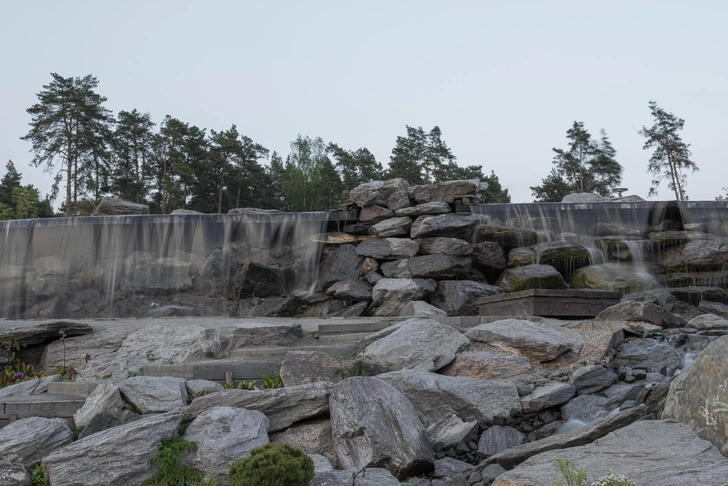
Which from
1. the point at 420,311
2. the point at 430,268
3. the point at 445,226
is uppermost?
the point at 445,226

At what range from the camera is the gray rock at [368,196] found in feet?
57.9

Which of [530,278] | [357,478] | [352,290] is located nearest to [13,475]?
[357,478]

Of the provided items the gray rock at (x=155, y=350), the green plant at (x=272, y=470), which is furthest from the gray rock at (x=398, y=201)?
the green plant at (x=272, y=470)

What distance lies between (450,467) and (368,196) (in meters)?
12.6

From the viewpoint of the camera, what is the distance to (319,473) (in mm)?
4957

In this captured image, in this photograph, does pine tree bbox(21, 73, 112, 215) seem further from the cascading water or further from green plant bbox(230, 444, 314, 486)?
green plant bbox(230, 444, 314, 486)

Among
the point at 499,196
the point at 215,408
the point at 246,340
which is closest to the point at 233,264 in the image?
the point at 246,340

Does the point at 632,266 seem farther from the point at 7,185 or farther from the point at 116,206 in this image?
the point at 7,185

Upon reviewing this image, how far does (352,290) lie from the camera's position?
50.1ft

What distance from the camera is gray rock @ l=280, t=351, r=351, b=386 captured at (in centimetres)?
684

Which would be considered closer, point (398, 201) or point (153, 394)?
point (153, 394)

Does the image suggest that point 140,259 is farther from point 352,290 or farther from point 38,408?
point 38,408

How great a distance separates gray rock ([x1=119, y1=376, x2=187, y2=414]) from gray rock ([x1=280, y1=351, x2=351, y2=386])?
1082mm

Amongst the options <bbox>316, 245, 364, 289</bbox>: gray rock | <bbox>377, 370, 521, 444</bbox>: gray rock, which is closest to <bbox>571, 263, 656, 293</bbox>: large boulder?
<bbox>316, 245, 364, 289</bbox>: gray rock
